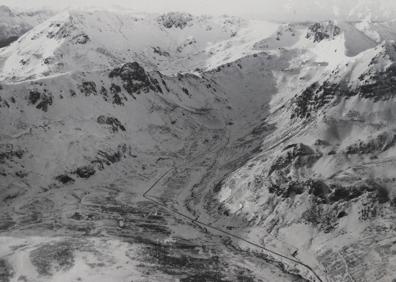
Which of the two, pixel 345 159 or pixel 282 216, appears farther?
pixel 345 159

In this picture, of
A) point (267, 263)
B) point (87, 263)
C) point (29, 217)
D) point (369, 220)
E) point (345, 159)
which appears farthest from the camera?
point (345, 159)

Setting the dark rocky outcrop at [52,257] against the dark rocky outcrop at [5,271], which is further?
the dark rocky outcrop at [52,257]

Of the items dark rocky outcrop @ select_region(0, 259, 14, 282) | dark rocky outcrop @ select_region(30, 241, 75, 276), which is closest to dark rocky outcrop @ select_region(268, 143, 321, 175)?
dark rocky outcrop @ select_region(30, 241, 75, 276)

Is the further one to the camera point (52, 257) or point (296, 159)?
point (296, 159)

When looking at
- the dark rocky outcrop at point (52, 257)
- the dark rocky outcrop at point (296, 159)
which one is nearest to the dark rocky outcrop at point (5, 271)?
the dark rocky outcrop at point (52, 257)

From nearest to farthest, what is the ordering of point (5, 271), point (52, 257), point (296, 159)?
point (5, 271)
point (52, 257)
point (296, 159)

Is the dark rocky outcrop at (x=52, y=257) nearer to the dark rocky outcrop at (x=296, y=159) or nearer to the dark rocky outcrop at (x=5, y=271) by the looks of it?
the dark rocky outcrop at (x=5, y=271)

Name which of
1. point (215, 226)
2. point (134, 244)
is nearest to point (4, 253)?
point (134, 244)

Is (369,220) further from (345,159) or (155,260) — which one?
(155,260)

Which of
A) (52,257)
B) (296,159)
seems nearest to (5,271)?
(52,257)

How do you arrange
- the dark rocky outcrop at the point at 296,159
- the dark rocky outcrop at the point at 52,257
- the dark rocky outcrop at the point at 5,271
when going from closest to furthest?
the dark rocky outcrop at the point at 5,271 < the dark rocky outcrop at the point at 52,257 < the dark rocky outcrop at the point at 296,159

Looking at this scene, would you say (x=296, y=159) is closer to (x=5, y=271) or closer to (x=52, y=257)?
(x=52, y=257)
